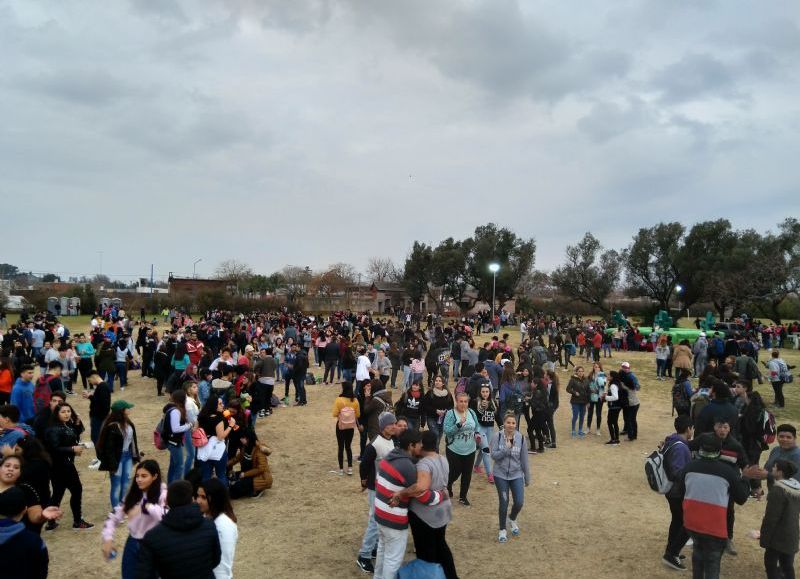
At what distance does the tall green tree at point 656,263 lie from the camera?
45.0 m

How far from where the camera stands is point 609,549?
6133 millimetres

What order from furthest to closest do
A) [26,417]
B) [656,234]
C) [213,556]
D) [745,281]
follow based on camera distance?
[656,234], [745,281], [26,417], [213,556]

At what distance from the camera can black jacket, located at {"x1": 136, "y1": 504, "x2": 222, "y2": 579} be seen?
3.12 meters

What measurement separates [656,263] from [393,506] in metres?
47.5

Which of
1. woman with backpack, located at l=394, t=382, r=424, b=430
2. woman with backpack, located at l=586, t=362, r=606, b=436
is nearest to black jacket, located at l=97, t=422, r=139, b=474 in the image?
woman with backpack, located at l=394, t=382, r=424, b=430

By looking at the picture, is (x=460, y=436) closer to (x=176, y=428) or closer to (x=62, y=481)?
(x=176, y=428)

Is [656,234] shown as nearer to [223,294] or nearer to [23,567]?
[223,294]

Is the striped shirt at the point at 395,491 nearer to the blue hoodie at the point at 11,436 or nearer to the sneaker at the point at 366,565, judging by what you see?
the sneaker at the point at 366,565

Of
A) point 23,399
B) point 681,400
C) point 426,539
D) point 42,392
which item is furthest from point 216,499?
point 681,400

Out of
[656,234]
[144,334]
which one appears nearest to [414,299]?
[656,234]

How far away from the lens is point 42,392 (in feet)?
26.5

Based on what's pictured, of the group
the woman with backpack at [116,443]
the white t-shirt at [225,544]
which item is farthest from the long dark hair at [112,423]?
the white t-shirt at [225,544]

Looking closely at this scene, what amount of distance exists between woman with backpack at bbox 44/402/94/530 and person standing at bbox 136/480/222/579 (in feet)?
10.4

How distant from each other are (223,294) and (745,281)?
41334 millimetres
